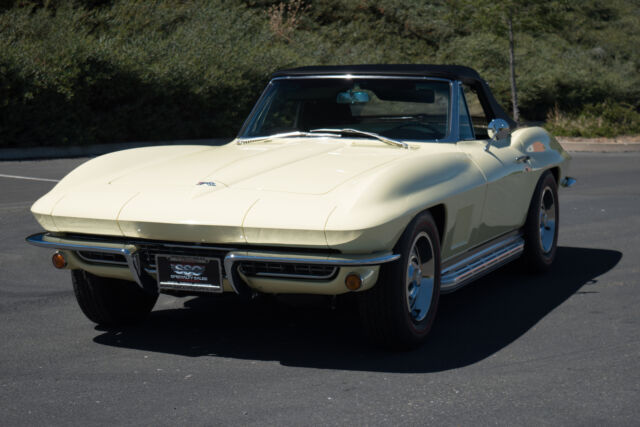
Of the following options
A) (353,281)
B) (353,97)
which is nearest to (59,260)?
(353,281)

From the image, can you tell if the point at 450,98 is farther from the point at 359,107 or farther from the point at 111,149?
the point at 111,149

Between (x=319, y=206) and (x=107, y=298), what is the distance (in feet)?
5.36

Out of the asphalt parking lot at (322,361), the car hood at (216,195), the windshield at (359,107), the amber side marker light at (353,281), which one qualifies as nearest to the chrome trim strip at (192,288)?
the car hood at (216,195)

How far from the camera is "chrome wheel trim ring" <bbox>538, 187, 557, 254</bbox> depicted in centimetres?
718

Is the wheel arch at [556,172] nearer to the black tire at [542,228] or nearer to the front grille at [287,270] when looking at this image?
the black tire at [542,228]

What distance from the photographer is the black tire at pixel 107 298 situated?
525 centimetres

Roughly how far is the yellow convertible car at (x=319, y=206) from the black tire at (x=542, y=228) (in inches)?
10.7

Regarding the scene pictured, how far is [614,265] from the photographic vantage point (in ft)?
24.3

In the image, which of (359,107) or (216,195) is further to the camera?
(359,107)

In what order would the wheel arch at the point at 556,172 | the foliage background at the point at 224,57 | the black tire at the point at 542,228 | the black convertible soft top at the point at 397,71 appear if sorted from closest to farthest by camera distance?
the black convertible soft top at the point at 397,71 → the black tire at the point at 542,228 → the wheel arch at the point at 556,172 → the foliage background at the point at 224,57

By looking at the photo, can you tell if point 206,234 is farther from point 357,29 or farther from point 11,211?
point 357,29

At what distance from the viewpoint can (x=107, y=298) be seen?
17.4ft

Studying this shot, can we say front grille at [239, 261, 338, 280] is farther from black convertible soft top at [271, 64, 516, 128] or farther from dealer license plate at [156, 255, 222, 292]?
black convertible soft top at [271, 64, 516, 128]

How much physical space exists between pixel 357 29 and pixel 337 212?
2943cm
